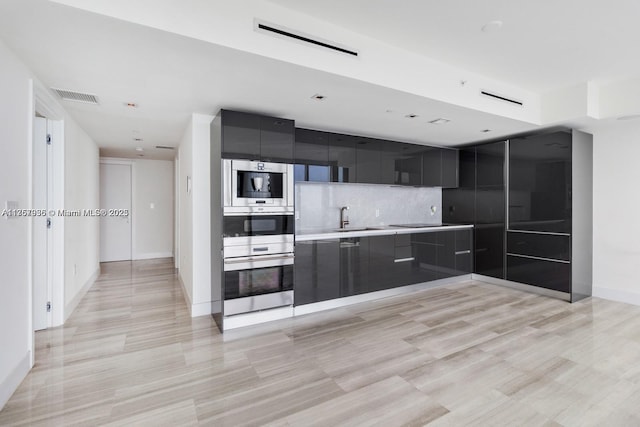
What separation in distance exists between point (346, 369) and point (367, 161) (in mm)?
2802

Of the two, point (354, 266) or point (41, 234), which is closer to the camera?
point (41, 234)

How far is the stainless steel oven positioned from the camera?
3.14 metres

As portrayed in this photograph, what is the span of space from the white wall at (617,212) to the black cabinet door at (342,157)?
11.3 ft

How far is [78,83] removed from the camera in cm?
263

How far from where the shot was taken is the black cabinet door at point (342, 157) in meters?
4.07

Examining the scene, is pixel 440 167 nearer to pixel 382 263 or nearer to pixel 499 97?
pixel 499 97

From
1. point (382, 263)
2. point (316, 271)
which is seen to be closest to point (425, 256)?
point (382, 263)

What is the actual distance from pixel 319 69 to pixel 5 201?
2.31m

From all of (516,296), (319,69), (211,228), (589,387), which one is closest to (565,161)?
(516,296)

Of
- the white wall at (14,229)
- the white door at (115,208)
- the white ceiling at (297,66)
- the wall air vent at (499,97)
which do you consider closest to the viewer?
the white ceiling at (297,66)

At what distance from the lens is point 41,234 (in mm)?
3158

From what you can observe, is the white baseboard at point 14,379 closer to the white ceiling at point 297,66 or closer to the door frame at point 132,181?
the white ceiling at point 297,66

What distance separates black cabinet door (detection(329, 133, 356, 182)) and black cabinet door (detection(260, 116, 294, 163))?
Answer: 2.54 feet

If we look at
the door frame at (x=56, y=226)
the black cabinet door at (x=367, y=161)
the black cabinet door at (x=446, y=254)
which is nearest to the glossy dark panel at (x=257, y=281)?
the black cabinet door at (x=367, y=161)
